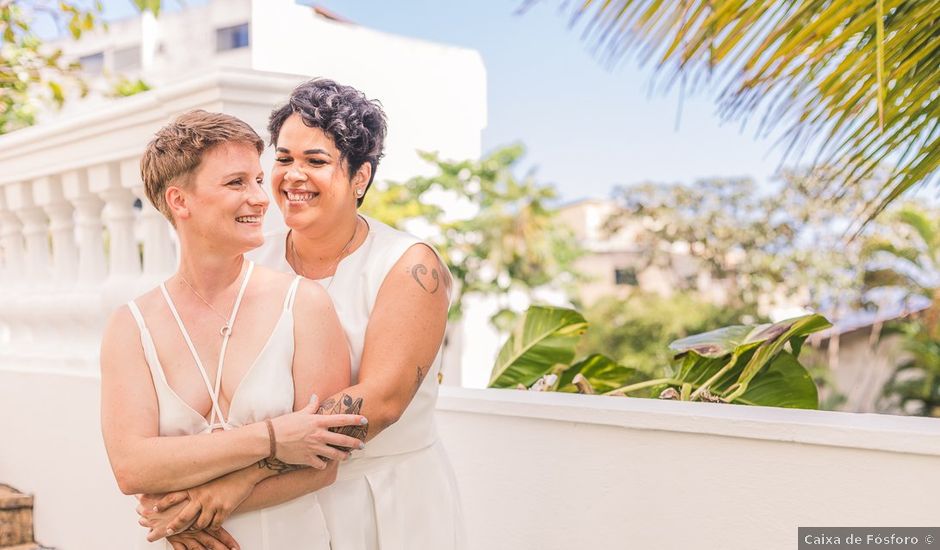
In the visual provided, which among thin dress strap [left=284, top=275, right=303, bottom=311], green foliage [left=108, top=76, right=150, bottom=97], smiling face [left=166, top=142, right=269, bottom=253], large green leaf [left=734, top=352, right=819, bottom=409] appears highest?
green foliage [left=108, top=76, right=150, bottom=97]

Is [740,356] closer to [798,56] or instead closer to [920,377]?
[798,56]

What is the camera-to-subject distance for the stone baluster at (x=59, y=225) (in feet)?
13.1

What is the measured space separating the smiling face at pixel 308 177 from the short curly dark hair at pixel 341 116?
17 millimetres

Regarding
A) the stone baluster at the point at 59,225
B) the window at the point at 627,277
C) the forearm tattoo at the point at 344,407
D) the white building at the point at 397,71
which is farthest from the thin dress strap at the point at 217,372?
the window at the point at 627,277

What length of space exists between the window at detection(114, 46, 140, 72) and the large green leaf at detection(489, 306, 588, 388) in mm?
30111

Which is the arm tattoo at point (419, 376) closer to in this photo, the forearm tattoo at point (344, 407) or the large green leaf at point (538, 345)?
the forearm tattoo at point (344, 407)

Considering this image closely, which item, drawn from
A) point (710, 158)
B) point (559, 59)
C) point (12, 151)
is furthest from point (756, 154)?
point (12, 151)

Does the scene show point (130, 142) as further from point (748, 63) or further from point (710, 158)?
point (710, 158)

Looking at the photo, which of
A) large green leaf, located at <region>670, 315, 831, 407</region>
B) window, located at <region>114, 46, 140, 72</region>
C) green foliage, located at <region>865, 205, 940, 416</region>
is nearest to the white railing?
large green leaf, located at <region>670, 315, 831, 407</region>

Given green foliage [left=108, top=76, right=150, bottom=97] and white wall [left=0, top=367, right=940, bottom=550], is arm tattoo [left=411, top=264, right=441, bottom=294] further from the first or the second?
green foliage [left=108, top=76, right=150, bottom=97]

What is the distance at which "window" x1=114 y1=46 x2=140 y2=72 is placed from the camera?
103ft

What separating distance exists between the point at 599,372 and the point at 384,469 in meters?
1.55

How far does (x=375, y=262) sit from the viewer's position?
217cm

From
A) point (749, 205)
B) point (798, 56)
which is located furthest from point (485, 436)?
point (749, 205)
